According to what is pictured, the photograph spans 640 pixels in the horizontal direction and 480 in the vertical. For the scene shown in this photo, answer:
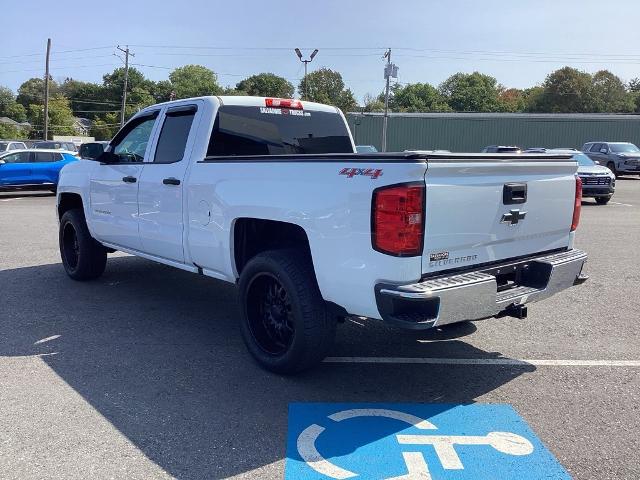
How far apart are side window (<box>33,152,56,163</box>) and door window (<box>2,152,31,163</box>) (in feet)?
0.90

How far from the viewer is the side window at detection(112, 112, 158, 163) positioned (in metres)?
6.05

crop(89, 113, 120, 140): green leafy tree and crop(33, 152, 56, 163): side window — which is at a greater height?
crop(89, 113, 120, 140): green leafy tree

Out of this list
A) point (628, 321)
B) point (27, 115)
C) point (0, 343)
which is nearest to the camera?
point (0, 343)

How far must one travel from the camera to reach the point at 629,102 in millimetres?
87688

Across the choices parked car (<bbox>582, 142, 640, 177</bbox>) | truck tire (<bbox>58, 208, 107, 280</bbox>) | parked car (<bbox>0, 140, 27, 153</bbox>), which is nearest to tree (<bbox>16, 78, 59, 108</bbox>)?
parked car (<bbox>0, 140, 27, 153</bbox>)

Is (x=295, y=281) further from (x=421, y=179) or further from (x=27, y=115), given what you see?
(x=27, y=115)

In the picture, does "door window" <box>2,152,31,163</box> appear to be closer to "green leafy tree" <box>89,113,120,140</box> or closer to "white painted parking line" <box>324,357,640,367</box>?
"white painted parking line" <box>324,357,640,367</box>

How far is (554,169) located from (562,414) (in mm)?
1759

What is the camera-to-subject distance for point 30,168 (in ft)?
65.8

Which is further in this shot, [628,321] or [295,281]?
[628,321]

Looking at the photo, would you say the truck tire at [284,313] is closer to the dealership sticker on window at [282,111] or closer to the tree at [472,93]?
the dealership sticker on window at [282,111]

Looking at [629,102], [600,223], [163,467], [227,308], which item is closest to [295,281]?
[163,467]

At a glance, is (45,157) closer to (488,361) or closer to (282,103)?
(282,103)

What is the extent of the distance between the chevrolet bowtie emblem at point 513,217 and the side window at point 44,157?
1951 centimetres
